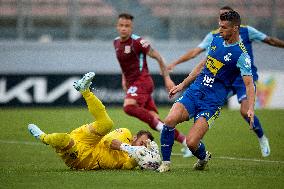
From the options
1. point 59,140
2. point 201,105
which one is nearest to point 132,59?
point 201,105

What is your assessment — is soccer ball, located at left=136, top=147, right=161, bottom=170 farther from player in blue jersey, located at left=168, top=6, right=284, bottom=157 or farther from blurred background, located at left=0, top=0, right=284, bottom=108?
blurred background, located at left=0, top=0, right=284, bottom=108

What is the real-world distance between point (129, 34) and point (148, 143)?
4.91m

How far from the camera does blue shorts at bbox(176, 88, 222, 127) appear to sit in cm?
1077

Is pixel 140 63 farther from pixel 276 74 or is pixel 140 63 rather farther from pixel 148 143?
pixel 276 74

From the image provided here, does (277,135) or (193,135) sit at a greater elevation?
(193,135)

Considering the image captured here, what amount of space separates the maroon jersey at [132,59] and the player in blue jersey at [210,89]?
419 centimetres

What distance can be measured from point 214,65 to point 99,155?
1.92 metres

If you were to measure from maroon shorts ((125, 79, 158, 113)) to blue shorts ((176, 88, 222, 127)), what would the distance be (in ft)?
13.2

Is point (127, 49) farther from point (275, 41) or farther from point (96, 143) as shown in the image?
point (96, 143)

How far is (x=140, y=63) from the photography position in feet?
50.4

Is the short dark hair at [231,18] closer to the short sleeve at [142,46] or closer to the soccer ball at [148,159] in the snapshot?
the soccer ball at [148,159]

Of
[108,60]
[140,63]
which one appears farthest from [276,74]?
[140,63]

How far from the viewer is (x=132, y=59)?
15305 millimetres

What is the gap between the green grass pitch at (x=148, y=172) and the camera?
950 centimetres
